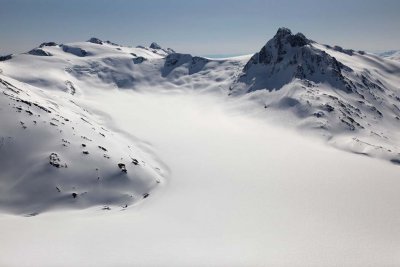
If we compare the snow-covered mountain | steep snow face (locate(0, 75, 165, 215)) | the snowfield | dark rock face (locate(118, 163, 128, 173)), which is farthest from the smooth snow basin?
dark rock face (locate(118, 163, 128, 173))

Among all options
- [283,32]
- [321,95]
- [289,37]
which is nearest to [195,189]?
[321,95]

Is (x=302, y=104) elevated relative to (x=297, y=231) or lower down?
elevated

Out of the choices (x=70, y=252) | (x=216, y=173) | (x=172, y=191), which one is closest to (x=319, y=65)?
(x=216, y=173)

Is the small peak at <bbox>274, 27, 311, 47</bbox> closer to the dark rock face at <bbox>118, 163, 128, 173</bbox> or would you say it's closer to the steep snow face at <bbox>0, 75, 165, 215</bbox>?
the steep snow face at <bbox>0, 75, 165, 215</bbox>

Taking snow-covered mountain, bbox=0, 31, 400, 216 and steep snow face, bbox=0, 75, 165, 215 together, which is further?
snow-covered mountain, bbox=0, 31, 400, 216

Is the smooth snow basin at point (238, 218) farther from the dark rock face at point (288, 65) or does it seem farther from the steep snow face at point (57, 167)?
the dark rock face at point (288, 65)

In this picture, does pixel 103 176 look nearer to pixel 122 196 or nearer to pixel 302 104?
pixel 122 196
